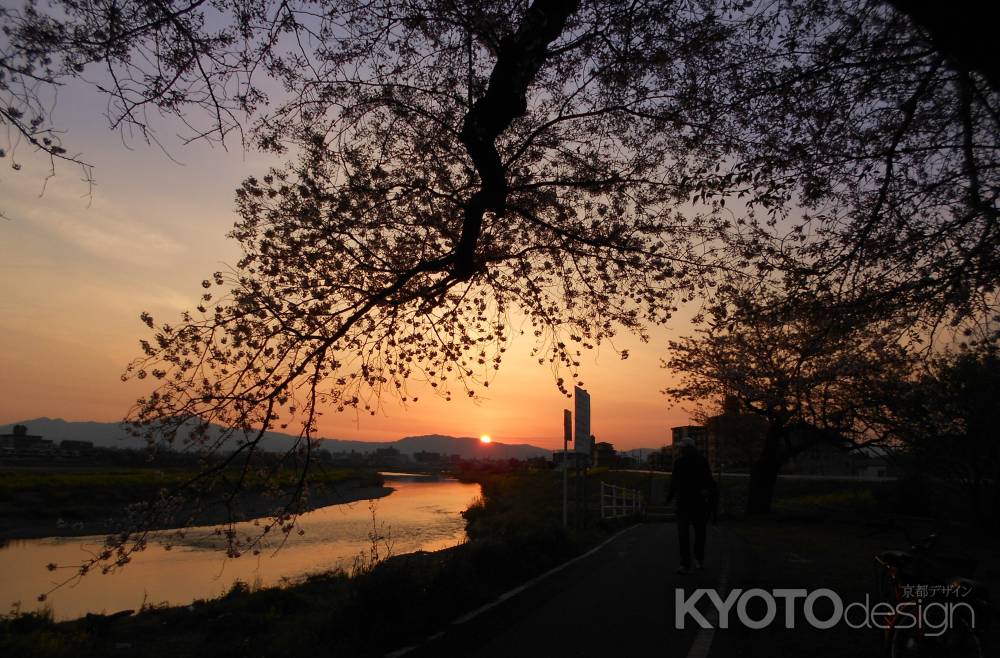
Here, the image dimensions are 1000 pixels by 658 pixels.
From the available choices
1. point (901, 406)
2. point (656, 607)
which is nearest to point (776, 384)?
point (901, 406)

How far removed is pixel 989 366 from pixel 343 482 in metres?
61.0

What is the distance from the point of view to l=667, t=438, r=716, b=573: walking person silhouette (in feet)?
31.6

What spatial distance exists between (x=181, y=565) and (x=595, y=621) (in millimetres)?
16357

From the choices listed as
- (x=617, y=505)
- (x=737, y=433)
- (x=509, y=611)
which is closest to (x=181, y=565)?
(x=617, y=505)

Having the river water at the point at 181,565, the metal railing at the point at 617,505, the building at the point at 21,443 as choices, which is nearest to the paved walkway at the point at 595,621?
the river water at the point at 181,565

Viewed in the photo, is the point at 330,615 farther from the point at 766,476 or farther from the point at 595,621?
the point at 766,476

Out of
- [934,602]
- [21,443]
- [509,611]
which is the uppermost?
[21,443]

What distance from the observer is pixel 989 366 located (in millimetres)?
20281

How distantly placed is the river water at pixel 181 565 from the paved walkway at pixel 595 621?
3.06 m

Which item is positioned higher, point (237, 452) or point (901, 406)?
point (901, 406)

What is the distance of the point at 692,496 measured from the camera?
985cm

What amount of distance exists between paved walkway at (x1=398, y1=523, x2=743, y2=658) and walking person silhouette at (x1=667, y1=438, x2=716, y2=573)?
0.38 meters

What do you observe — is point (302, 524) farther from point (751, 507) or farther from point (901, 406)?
point (901, 406)

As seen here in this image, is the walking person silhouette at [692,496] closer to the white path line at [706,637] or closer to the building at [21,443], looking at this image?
the white path line at [706,637]
